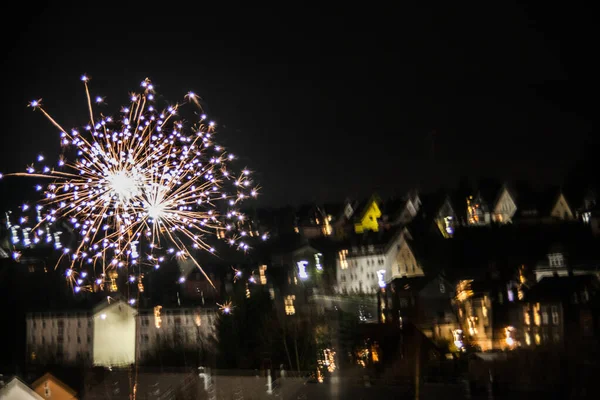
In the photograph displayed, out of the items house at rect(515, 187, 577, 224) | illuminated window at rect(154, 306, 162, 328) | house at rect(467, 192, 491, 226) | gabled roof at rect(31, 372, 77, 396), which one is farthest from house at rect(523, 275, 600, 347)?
illuminated window at rect(154, 306, 162, 328)

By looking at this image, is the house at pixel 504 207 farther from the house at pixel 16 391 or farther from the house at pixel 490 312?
the house at pixel 16 391

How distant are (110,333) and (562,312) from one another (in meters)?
19.5

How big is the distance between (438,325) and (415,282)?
306 centimetres

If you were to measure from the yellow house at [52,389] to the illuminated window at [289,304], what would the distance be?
13.5m

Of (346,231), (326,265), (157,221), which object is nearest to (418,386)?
(157,221)

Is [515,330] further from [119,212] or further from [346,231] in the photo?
[346,231]

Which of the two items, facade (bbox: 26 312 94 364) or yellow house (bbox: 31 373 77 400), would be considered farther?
facade (bbox: 26 312 94 364)

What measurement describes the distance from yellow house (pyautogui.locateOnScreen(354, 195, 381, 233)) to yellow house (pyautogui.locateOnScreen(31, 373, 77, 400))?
2685cm

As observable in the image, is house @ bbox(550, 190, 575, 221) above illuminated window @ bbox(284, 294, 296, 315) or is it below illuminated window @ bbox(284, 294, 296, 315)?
above

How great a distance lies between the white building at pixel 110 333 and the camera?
91.7ft

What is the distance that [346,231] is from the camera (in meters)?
43.9

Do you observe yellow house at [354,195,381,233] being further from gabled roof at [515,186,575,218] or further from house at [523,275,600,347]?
house at [523,275,600,347]

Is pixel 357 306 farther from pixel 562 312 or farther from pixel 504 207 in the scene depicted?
pixel 504 207

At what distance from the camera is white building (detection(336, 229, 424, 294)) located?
34281 mm
